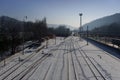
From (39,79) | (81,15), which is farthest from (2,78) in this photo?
(81,15)

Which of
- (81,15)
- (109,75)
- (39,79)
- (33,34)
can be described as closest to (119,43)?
(109,75)

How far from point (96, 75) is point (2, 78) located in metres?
6.32

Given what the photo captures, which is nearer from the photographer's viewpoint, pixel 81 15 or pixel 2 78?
pixel 2 78

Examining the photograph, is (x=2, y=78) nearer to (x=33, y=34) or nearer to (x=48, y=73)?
(x=48, y=73)

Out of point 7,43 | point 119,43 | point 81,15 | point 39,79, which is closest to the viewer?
point 39,79

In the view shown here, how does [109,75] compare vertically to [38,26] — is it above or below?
below

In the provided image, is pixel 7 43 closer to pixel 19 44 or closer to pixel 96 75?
pixel 19 44

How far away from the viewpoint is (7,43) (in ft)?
120

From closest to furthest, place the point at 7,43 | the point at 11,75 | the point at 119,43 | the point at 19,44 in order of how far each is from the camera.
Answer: the point at 11,75 < the point at 119,43 < the point at 7,43 < the point at 19,44

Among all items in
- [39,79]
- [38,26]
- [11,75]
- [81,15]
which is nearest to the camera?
[39,79]

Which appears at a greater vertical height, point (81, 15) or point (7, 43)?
point (81, 15)

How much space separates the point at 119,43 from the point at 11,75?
2017 cm

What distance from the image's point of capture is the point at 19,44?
127 feet

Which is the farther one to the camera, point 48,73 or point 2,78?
point 48,73
